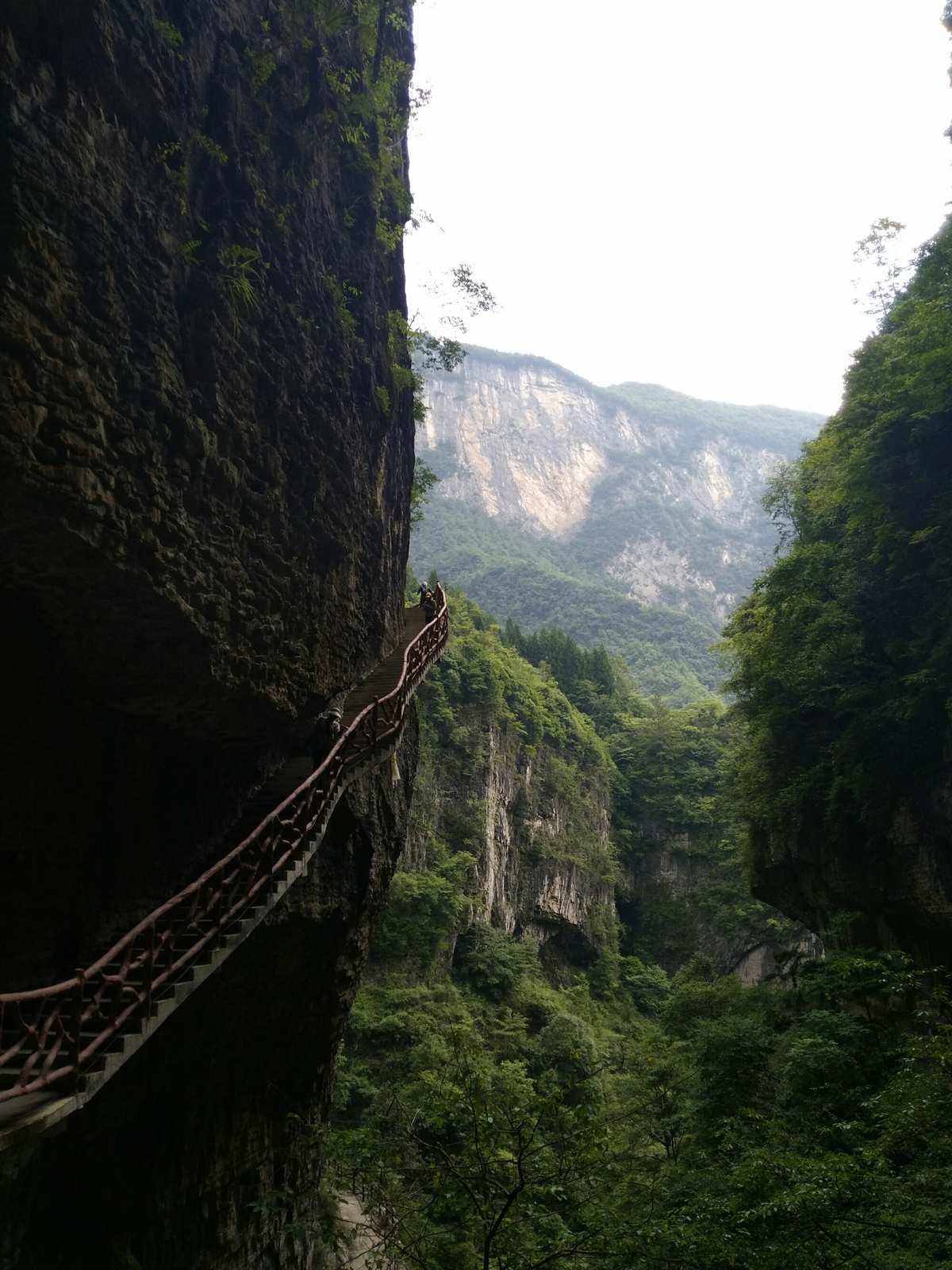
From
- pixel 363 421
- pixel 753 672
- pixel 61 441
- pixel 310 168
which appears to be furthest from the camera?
pixel 753 672

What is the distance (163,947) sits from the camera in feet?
18.8

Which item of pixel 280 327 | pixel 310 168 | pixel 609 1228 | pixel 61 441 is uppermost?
pixel 310 168

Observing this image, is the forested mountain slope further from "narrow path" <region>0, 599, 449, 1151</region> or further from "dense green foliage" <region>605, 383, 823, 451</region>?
"dense green foliage" <region>605, 383, 823, 451</region>

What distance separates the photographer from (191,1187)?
27.0 feet

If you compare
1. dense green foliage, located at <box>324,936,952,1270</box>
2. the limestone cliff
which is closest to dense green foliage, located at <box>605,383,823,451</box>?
the limestone cliff

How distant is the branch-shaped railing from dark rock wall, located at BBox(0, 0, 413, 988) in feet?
2.55

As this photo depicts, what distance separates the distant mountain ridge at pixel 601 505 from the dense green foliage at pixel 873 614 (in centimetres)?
6258

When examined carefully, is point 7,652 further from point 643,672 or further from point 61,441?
point 643,672

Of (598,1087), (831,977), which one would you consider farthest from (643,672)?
(831,977)

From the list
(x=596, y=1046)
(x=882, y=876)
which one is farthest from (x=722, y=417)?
(x=882, y=876)

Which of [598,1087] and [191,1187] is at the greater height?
[191,1187]

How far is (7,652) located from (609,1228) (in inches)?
322

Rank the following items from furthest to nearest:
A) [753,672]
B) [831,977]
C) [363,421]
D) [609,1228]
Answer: [753,672]
[831,977]
[363,421]
[609,1228]

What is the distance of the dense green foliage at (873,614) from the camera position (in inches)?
507
